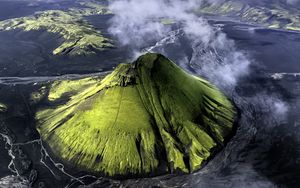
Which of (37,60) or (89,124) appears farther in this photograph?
(37,60)

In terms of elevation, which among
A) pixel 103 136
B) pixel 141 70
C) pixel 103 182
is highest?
pixel 141 70

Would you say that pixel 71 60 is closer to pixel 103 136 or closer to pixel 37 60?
pixel 37 60

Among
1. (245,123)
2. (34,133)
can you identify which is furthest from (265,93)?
(34,133)

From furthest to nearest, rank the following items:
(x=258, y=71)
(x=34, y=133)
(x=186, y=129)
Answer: (x=258, y=71) → (x=34, y=133) → (x=186, y=129)

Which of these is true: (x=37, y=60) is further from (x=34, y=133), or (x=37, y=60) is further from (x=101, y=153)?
(x=101, y=153)

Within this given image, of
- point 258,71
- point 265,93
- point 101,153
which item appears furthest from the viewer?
point 258,71

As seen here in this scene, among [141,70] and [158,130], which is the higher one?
[141,70]

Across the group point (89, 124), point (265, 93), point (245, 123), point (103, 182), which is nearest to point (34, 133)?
point (89, 124)
